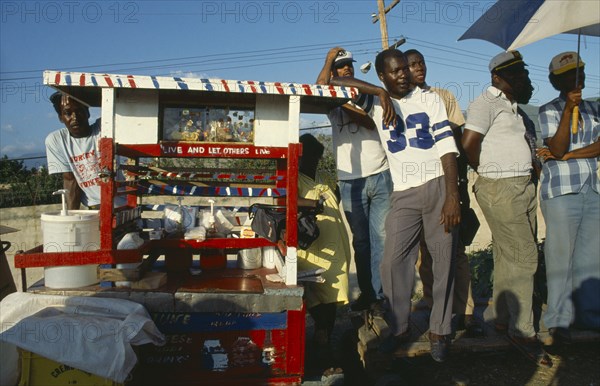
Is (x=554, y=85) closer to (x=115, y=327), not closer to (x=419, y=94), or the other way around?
(x=419, y=94)

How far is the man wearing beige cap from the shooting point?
163 inches

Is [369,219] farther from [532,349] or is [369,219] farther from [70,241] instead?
[70,241]

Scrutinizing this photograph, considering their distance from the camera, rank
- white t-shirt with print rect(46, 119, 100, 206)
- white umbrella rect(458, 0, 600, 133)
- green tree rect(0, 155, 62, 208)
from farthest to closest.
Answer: green tree rect(0, 155, 62, 208) < white t-shirt with print rect(46, 119, 100, 206) < white umbrella rect(458, 0, 600, 133)

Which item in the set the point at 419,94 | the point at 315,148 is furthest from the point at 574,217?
the point at 315,148

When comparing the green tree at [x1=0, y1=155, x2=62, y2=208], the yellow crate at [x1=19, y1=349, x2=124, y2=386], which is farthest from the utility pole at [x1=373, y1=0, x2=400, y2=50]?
the yellow crate at [x1=19, y1=349, x2=124, y2=386]

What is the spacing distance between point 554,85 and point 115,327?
4000mm

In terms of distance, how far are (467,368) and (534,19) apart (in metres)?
2.97

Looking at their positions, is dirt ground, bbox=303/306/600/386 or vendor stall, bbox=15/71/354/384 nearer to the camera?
vendor stall, bbox=15/71/354/384

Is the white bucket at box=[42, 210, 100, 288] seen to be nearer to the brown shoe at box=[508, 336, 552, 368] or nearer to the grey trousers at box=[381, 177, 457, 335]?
the grey trousers at box=[381, 177, 457, 335]

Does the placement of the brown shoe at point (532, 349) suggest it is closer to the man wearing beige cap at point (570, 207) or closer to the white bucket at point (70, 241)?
the man wearing beige cap at point (570, 207)

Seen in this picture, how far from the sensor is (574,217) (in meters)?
4.18

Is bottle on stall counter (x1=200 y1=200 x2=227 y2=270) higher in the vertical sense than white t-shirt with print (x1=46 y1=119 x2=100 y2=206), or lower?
lower

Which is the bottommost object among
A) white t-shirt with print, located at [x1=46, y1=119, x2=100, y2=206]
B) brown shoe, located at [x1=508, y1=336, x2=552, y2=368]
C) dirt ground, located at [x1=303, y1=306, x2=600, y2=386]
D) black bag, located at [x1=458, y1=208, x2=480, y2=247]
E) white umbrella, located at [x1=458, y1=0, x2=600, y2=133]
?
dirt ground, located at [x1=303, y1=306, x2=600, y2=386]

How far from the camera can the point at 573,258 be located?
4316 millimetres
